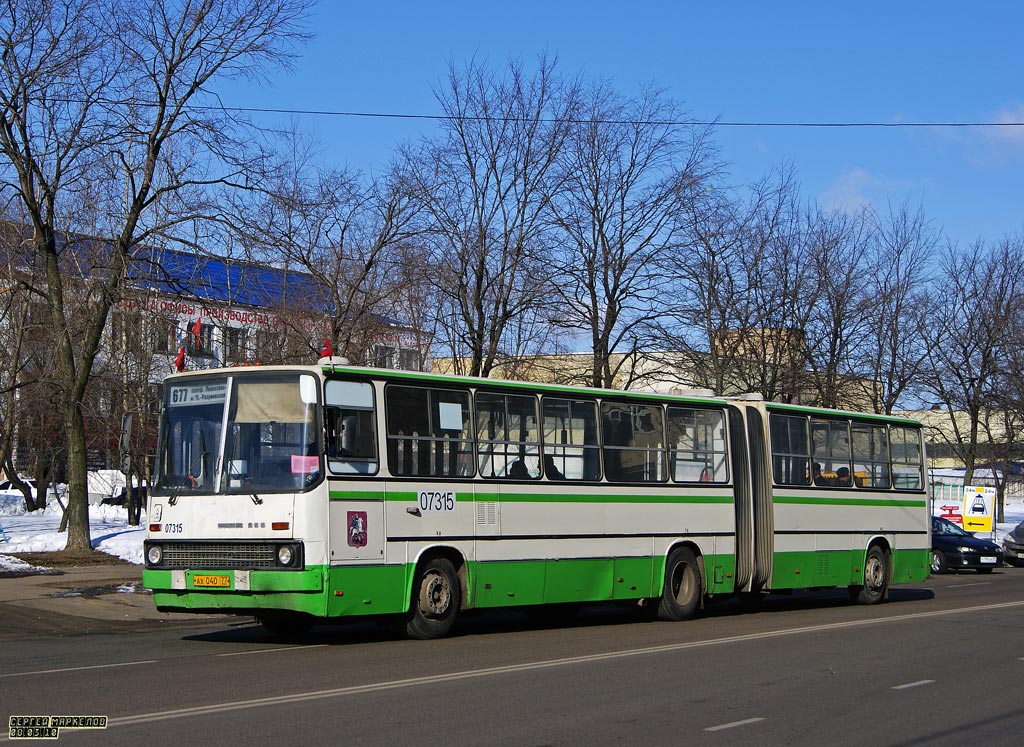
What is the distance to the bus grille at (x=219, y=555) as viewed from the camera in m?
12.5

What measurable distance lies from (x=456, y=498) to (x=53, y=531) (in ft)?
76.7

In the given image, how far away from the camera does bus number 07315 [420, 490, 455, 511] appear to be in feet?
44.7

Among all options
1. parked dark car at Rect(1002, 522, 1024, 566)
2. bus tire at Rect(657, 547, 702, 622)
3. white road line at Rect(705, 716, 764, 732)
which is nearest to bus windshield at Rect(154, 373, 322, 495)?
white road line at Rect(705, 716, 764, 732)

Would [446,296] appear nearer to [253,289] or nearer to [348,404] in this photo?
[253,289]

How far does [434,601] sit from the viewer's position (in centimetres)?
1371

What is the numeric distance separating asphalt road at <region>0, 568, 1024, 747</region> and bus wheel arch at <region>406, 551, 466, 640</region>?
0.23 metres

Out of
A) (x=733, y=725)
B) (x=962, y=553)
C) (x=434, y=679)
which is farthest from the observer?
(x=962, y=553)

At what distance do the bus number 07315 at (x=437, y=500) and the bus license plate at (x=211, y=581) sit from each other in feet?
7.37

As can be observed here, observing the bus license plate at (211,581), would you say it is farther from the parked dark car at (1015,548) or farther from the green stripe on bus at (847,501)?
the parked dark car at (1015,548)

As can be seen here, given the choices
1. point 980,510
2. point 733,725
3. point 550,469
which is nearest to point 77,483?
point 550,469

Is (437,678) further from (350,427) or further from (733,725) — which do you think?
(350,427)

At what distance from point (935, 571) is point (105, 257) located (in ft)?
70.2

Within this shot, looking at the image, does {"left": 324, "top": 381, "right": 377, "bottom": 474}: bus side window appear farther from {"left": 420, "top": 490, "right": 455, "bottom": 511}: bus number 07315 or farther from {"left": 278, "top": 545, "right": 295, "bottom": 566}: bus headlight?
{"left": 278, "top": 545, "right": 295, "bottom": 566}: bus headlight

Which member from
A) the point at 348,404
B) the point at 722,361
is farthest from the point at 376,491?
the point at 722,361
